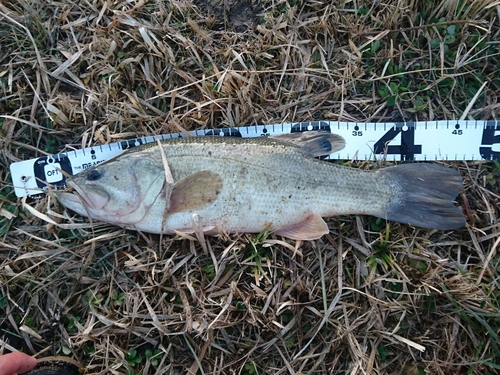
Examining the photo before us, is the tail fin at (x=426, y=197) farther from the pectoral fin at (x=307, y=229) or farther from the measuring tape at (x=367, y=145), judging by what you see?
Result: the pectoral fin at (x=307, y=229)

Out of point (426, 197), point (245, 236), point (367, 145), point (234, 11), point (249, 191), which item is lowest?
point (245, 236)

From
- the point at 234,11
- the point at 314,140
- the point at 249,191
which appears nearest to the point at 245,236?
the point at 249,191

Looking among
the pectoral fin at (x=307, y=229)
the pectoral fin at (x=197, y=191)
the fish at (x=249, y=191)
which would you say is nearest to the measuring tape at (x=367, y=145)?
the fish at (x=249, y=191)

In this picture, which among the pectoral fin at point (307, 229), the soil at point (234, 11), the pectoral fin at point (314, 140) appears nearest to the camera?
the pectoral fin at point (307, 229)

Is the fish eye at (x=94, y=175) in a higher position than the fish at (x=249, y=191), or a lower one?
higher

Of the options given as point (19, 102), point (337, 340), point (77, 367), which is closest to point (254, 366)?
point (337, 340)

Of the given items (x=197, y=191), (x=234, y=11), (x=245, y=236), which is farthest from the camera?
(x=234, y=11)

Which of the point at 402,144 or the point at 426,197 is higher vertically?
the point at 402,144

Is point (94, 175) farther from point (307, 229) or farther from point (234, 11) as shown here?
point (234, 11)
